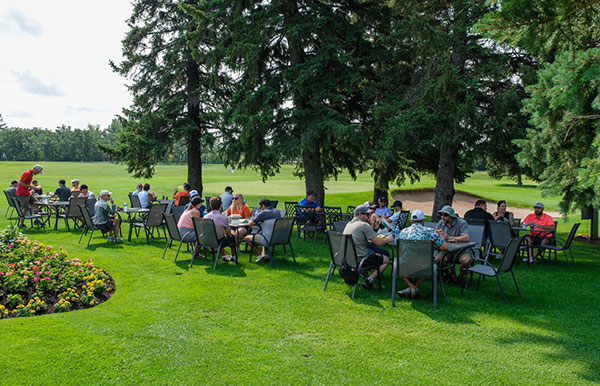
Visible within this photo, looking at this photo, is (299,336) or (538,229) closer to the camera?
(299,336)

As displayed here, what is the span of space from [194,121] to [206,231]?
10.7 metres

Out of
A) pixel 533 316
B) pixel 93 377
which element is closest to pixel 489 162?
pixel 533 316

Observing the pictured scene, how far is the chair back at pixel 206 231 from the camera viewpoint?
26.7 ft

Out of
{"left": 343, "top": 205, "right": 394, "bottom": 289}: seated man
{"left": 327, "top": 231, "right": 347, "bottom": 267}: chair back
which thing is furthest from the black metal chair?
{"left": 343, "top": 205, "right": 394, "bottom": 289}: seated man

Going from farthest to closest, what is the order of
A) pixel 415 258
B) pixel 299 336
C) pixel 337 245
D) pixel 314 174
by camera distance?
pixel 314 174
pixel 337 245
pixel 415 258
pixel 299 336

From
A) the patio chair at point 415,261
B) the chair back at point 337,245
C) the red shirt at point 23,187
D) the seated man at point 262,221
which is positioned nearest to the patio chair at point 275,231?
the seated man at point 262,221

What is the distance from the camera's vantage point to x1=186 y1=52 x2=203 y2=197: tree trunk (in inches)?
692

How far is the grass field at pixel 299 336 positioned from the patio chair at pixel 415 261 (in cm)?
43

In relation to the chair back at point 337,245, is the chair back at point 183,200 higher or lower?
higher

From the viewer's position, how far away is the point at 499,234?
926 centimetres

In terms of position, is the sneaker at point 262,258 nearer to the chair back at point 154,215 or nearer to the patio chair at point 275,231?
the patio chair at point 275,231

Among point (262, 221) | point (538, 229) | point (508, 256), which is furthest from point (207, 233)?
point (538, 229)

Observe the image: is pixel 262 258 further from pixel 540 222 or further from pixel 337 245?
pixel 540 222

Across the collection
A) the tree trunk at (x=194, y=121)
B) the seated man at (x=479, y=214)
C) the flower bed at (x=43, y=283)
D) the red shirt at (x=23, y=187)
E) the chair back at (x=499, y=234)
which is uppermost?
the tree trunk at (x=194, y=121)
